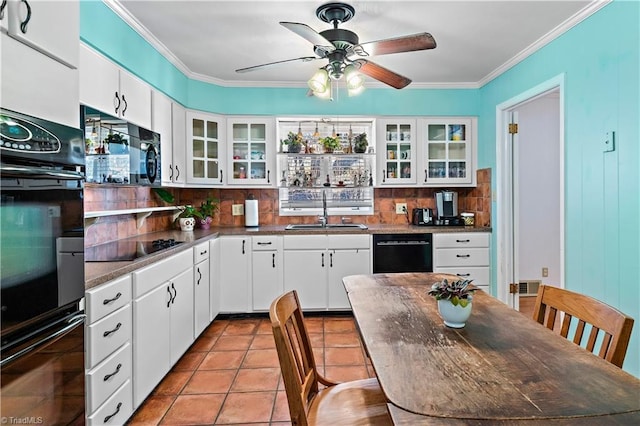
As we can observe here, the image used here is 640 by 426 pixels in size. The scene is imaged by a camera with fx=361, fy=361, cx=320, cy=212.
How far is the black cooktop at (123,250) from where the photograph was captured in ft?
6.89

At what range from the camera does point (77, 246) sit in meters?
1.42

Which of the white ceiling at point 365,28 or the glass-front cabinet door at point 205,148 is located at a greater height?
the white ceiling at point 365,28

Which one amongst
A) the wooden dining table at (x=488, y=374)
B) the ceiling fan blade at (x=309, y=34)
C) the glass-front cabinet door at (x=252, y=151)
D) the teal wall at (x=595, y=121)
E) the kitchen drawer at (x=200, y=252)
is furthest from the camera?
the glass-front cabinet door at (x=252, y=151)

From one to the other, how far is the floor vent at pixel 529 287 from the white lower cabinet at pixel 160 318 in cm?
391

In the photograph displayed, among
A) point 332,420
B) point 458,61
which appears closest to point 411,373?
point 332,420

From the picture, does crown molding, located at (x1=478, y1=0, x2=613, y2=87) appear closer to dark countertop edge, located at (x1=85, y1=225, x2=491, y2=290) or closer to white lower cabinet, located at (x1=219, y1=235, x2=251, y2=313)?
dark countertop edge, located at (x1=85, y1=225, x2=491, y2=290)

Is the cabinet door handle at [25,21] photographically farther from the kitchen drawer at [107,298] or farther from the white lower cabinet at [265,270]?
the white lower cabinet at [265,270]

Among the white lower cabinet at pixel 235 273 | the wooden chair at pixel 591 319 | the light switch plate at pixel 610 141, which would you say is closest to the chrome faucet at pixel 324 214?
the white lower cabinet at pixel 235 273

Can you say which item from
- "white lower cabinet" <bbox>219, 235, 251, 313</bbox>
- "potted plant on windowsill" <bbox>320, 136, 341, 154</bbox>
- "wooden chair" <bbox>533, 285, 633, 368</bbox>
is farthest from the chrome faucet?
"wooden chair" <bbox>533, 285, 633, 368</bbox>

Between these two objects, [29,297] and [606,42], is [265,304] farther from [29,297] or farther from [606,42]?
[606,42]

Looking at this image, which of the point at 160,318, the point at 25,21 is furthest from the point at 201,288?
the point at 25,21

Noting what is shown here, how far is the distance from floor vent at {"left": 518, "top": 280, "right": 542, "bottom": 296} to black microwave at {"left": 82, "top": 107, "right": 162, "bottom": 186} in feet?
14.3

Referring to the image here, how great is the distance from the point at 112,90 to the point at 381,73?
1.78 m

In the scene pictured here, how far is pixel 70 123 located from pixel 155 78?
5.71 feet
